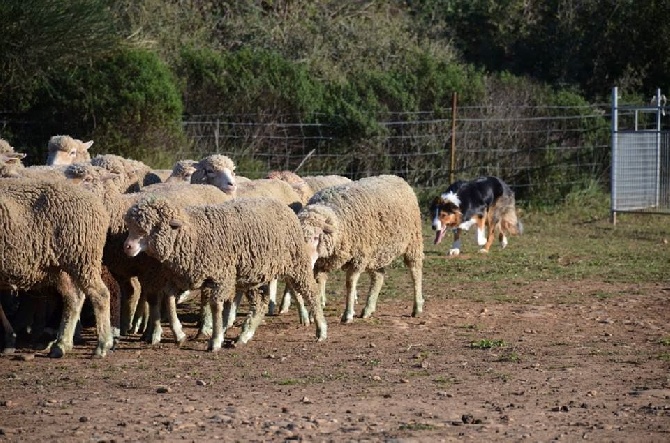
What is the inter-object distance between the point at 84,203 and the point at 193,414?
2869mm

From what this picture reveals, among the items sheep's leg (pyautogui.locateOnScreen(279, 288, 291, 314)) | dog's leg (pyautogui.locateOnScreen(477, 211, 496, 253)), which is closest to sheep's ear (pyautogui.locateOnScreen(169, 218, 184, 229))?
sheep's leg (pyautogui.locateOnScreen(279, 288, 291, 314))

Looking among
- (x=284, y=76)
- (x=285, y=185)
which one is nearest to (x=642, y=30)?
(x=284, y=76)

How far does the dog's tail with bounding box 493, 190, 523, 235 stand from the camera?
1911 centimetres

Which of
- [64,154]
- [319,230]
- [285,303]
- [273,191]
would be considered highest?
[64,154]

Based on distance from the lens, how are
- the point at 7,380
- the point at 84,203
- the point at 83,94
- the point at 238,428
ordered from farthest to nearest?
the point at 83,94 < the point at 84,203 < the point at 7,380 < the point at 238,428

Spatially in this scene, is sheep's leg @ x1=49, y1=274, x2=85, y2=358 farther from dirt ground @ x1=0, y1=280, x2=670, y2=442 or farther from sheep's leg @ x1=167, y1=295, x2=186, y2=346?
sheep's leg @ x1=167, y1=295, x2=186, y2=346

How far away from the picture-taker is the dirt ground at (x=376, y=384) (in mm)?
7426

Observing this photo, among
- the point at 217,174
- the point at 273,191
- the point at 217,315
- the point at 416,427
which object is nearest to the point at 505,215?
the point at 273,191

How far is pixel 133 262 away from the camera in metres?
10.9

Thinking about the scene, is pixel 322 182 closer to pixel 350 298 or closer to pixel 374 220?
pixel 374 220

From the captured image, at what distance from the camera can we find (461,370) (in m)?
9.44

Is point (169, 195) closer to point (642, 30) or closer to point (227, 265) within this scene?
point (227, 265)

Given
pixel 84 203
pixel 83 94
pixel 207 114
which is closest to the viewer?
pixel 84 203

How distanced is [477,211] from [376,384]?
10.0m
